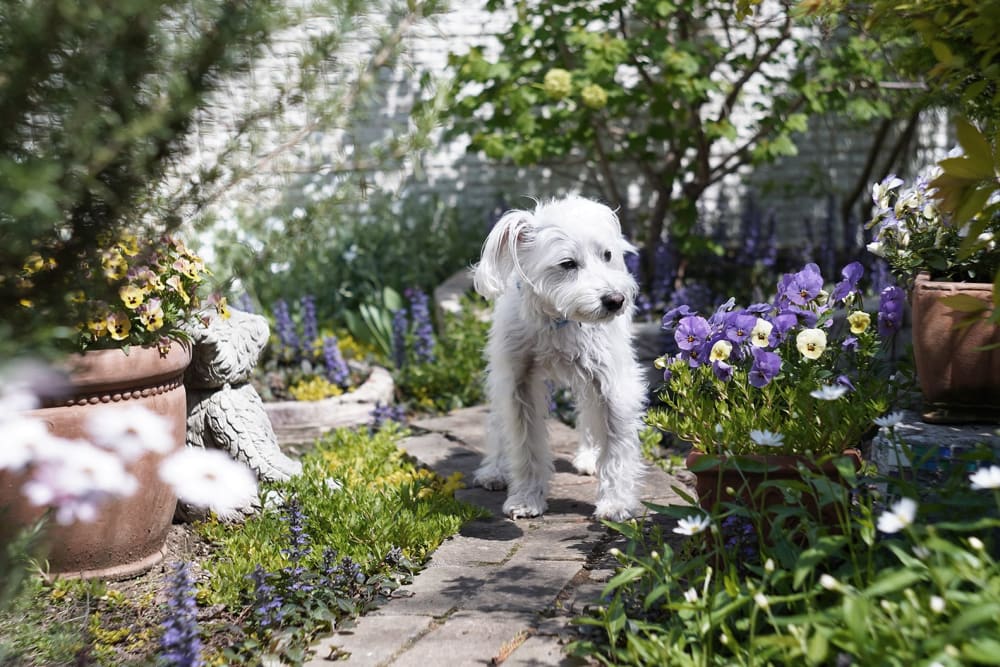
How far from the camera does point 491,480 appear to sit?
14.3ft

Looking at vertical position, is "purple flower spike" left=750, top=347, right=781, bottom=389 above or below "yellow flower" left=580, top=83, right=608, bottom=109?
below

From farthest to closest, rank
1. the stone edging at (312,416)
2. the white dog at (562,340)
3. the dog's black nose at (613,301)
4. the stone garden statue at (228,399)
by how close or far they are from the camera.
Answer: the stone edging at (312,416), the stone garden statue at (228,399), the white dog at (562,340), the dog's black nose at (613,301)

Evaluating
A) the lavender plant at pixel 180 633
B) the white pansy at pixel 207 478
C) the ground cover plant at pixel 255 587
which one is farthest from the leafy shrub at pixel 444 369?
the white pansy at pixel 207 478

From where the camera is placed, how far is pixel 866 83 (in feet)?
22.5

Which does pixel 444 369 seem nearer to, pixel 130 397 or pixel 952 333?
pixel 130 397

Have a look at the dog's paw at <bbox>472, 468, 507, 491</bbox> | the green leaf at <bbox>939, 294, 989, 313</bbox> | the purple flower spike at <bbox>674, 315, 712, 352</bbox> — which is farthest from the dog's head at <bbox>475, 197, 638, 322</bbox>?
the green leaf at <bbox>939, 294, 989, 313</bbox>

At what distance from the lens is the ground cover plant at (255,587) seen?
2615 millimetres

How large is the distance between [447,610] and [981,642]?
5.14ft

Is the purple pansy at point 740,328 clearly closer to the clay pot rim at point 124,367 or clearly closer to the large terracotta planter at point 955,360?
the large terracotta planter at point 955,360

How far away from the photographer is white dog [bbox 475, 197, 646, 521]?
3.68 metres

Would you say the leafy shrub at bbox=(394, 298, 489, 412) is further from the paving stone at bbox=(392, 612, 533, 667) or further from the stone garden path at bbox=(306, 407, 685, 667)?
the paving stone at bbox=(392, 612, 533, 667)

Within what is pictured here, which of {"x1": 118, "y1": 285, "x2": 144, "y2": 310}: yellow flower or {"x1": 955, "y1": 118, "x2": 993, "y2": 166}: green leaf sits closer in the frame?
{"x1": 955, "y1": 118, "x2": 993, "y2": 166}: green leaf

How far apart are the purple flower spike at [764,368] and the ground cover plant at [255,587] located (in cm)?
132

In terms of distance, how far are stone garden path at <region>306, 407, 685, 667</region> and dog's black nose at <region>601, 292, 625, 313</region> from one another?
0.88 m
